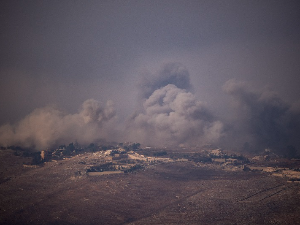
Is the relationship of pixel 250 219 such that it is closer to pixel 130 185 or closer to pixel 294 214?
pixel 294 214

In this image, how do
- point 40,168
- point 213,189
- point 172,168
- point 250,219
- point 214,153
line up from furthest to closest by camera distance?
point 214,153, point 172,168, point 40,168, point 213,189, point 250,219

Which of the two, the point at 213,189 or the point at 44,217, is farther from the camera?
the point at 213,189

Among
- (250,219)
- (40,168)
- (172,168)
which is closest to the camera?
(250,219)

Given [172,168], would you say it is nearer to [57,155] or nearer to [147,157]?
[147,157]

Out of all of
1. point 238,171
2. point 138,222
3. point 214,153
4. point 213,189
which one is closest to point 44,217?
point 138,222

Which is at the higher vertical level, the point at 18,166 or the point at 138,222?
the point at 18,166

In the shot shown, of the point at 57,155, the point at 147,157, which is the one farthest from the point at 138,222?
the point at 57,155
